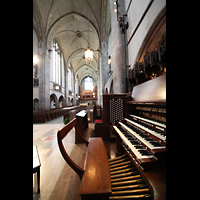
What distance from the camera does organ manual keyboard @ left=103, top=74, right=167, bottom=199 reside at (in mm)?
981

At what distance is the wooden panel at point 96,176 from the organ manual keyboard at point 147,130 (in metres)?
0.37

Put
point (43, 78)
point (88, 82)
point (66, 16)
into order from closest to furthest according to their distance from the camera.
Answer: point (43, 78) < point (66, 16) < point (88, 82)

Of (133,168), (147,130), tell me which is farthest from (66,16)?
(133,168)

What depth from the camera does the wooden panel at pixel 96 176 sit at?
75 centimetres

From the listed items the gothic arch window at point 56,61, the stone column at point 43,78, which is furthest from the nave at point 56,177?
the gothic arch window at point 56,61

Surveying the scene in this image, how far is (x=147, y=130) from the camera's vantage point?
1.45m

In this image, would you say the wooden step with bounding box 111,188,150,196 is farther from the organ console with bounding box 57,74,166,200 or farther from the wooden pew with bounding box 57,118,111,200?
the wooden pew with bounding box 57,118,111,200

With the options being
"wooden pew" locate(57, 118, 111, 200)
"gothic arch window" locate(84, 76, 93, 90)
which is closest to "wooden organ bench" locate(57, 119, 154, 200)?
"wooden pew" locate(57, 118, 111, 200)

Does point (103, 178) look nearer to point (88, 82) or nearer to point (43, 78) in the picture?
point (43, 78)

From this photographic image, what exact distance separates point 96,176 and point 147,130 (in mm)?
943
